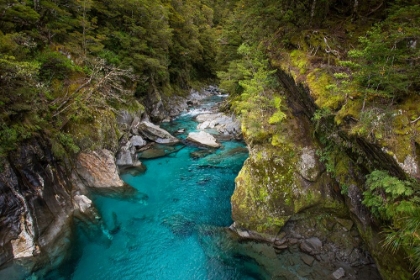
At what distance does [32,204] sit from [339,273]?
1228 centimetres

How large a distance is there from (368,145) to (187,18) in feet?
110

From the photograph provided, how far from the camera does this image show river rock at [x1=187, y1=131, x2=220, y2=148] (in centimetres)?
1920

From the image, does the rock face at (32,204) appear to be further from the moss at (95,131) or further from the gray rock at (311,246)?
the gray rock at (311,246)

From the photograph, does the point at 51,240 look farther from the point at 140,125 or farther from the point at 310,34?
the point at 310,34

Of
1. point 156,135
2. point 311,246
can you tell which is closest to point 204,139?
point 156,135

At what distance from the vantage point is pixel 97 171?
13.5m

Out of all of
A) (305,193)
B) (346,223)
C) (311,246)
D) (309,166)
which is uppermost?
(309,166)

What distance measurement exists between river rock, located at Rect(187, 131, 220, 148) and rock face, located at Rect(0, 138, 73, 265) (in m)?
10.5

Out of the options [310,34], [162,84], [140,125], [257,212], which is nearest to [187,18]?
[162,84]

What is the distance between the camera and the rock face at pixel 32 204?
8461mm

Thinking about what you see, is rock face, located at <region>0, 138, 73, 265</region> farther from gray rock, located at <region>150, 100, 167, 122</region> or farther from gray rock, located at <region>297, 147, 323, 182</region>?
gray rock, located at <region>150, 100, 167, 122</region>

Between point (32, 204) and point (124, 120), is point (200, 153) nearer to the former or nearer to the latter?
point (124, 120)

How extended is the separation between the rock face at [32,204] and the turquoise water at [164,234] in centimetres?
114

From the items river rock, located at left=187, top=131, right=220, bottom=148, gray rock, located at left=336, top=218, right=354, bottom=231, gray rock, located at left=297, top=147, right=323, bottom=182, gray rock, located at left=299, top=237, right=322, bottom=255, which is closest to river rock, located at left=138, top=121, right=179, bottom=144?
river rock, located at left=187, top=131, right=220, bottom=148
